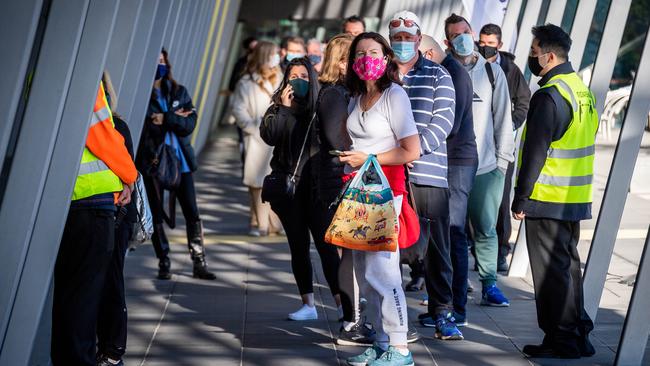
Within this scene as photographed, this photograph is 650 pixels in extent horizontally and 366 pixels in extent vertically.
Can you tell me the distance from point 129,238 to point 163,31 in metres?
3.11

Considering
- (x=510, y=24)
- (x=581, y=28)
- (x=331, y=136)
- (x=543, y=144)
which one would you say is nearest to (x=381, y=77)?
(x=331, y=136)

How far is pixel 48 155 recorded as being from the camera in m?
5.24

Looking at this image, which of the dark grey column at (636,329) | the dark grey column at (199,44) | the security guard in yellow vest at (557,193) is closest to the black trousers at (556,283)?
the security guard in yellow vest at (557,193)

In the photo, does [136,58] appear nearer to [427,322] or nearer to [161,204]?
[161,204]

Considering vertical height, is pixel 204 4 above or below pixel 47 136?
above

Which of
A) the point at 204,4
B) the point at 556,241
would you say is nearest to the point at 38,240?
the point at 556,241

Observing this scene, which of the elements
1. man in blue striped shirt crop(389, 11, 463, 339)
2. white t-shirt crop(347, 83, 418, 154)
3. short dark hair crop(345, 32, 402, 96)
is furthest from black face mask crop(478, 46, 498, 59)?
white t-shirt crop(347, 83, 418, 154)

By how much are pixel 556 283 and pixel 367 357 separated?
113 centimetres

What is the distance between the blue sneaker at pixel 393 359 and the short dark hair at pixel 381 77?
53.5 inches

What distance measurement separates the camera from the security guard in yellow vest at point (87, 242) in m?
5.61

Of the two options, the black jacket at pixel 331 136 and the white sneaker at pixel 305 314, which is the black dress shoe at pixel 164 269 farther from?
the black jacket at pixel 331 136

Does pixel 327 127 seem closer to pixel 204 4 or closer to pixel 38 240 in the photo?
pixel 38 240

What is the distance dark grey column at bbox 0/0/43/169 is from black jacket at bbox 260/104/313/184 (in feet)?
9.90

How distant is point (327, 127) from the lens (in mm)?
6727
